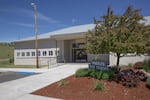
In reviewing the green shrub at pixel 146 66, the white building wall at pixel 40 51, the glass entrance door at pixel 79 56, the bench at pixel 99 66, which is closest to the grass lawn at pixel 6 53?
the white building wall at pixel 40 51

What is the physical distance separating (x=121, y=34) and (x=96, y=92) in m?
3.57

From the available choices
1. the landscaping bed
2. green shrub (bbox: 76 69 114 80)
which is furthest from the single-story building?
the landscaping bed

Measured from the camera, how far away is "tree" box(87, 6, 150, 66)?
8.72m

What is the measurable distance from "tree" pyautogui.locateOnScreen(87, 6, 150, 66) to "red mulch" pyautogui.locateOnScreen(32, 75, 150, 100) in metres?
2.05

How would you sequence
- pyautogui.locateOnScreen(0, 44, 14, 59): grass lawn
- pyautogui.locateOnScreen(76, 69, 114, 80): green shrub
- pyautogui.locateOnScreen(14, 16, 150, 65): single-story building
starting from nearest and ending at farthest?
pyautogui.locateOnScreen(76, 69, 114, 80): green shrub
pyautogui.locateOnScreen(14, 16, 150, 65): single-story building
pyautogui.locateOnScreen(0, 44, 14, 59): grass lawn

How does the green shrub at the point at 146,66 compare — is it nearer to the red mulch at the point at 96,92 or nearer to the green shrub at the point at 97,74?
the green shrub at the point at 97,74

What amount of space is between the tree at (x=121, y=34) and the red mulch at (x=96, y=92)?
6.71ft

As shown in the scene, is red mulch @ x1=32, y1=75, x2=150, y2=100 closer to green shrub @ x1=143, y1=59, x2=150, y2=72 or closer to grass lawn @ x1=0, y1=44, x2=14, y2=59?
green shrub @ x1=143, y1=59, x2=150, y2=72

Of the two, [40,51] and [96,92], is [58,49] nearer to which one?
[40,51]

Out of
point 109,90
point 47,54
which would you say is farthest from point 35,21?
point 109,90

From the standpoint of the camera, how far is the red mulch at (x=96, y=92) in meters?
7.41

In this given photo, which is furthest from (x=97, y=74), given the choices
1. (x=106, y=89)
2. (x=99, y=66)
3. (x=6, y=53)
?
(x=6, y=53)

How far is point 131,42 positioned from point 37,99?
5.88 metres

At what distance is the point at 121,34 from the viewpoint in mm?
9031
